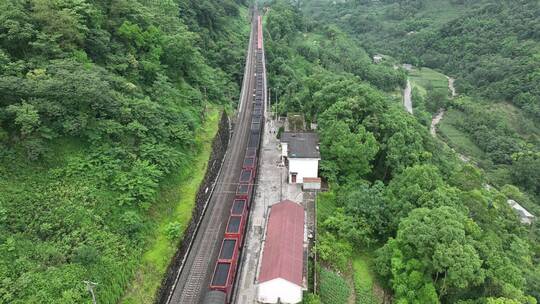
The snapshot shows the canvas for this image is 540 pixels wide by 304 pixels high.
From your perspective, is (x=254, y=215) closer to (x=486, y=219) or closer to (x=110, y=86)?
(x=110, y=86)

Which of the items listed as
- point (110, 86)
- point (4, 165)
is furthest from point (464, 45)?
point (4, 165)

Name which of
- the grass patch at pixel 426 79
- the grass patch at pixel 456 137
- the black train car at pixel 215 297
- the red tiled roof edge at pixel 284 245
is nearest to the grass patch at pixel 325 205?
the red tiled roof edge at pixel 284 245

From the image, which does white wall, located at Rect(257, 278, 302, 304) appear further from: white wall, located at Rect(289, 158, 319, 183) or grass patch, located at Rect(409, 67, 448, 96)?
grass patch, located at Rect(409, 67, 448, 96)

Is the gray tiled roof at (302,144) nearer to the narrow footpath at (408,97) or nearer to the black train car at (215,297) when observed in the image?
the black train car at (215,297)

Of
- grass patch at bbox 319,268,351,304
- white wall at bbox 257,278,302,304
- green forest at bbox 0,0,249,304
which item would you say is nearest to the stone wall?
green forest at bbox 0,0,249,304

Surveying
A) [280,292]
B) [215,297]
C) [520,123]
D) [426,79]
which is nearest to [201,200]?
[215,297]

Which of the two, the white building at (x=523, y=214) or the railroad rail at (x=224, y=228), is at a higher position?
the railroad rail at (x=224, y=228)

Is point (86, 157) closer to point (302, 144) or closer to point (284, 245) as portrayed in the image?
point (284, 245)
